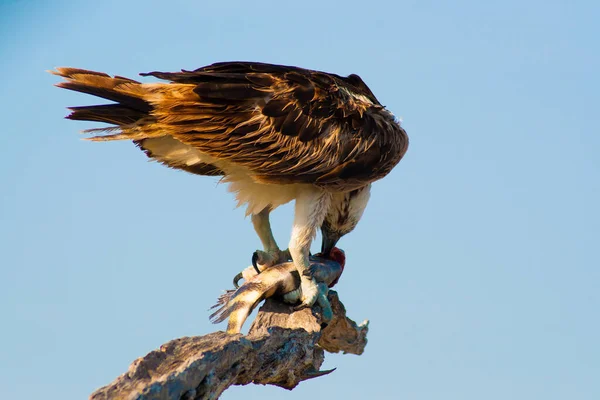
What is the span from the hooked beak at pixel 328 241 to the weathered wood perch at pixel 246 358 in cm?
51

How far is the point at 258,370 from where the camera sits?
624 centimetres

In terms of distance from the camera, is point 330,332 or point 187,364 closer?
point 187,364

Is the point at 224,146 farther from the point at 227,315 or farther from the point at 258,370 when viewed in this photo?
the point at 258,370

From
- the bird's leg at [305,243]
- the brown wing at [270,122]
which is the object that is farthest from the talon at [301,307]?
the brown wing at [270,122]

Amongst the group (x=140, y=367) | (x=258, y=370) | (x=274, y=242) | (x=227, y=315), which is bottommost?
(x=140, y=367)

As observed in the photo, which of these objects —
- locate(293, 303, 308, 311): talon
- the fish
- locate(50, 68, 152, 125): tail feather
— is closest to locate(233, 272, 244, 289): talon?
the fish

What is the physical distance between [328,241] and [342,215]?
30 cm

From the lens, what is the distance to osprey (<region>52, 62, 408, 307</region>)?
7.15 meters

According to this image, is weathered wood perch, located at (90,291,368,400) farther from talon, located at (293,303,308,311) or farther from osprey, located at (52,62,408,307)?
osprey, located at (52,62,408,307)

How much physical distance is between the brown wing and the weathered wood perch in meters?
1.08

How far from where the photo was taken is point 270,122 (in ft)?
24.1

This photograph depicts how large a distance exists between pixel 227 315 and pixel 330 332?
129cm

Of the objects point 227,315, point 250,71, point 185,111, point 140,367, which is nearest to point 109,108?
point 185,111

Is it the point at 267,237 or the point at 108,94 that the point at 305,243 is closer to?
the point at 267,237
